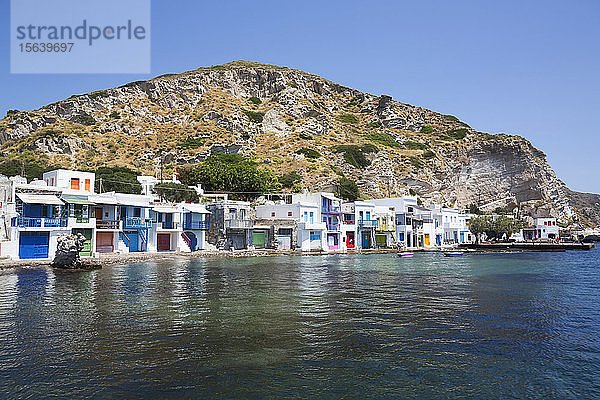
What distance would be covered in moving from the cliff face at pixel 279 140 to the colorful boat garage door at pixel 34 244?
2262 inches

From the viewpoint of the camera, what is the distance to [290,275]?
3388 centimetres

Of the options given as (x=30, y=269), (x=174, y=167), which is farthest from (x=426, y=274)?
(x=174, y=167)

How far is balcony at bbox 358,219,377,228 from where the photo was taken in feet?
229

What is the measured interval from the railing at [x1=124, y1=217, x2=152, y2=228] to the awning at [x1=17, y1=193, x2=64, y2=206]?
9.17m

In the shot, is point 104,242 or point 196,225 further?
point 196,225

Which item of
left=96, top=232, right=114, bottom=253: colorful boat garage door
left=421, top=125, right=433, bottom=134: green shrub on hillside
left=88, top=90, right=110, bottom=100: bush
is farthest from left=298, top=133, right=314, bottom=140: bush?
left=96, top=232, right=114, bottom=253: colorful boat garage door

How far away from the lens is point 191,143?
111 meters

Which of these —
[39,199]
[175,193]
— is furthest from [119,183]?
[39,199]

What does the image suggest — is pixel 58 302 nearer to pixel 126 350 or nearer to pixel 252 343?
pixel 126 350

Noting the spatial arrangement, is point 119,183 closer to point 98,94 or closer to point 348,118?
point 98,94

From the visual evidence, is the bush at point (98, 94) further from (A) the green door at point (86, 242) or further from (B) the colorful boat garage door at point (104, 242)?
(A) the green door at point (86, 242)

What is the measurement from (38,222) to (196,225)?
67.2ft

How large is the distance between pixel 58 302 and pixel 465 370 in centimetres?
1838

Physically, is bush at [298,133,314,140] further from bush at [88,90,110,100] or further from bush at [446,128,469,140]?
bush at [88,90,110,100]
